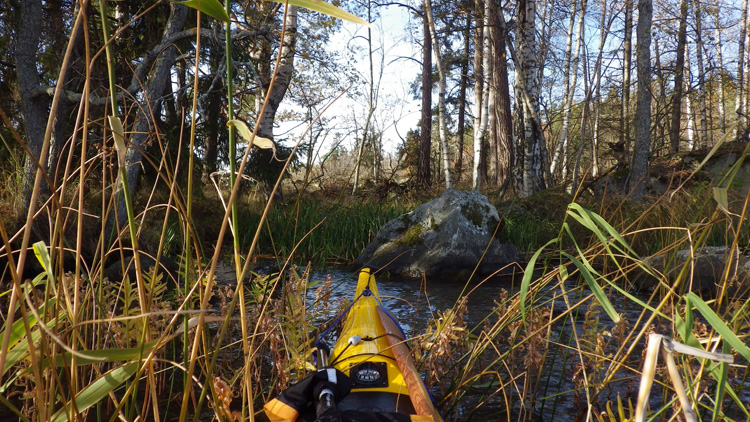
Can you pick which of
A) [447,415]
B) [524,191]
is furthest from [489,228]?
[447,415]

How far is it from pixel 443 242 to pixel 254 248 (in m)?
5.08

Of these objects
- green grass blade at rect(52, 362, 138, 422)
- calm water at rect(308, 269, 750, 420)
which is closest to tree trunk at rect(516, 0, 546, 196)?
calm water at rect(308, 269, 750, 420)

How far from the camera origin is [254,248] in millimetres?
1733

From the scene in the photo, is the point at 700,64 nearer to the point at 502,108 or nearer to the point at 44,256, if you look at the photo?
the point at 502,108

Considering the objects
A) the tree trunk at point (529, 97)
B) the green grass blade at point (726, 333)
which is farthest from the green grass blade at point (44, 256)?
the tree trunk at point (529, 97)

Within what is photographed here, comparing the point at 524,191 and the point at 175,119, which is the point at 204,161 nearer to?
the point at 175,119

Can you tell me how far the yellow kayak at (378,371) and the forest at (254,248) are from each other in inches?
6.7

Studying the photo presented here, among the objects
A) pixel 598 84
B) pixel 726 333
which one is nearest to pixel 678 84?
pixel 598 84

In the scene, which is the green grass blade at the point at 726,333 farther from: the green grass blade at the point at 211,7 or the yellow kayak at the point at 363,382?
the yellow kayak at the point at 363,382

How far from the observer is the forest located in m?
0.83

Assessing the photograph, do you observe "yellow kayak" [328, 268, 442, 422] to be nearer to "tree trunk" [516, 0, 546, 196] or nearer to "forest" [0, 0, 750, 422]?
"forest" [0, 0, 750, 422]

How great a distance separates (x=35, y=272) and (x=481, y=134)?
9.37 meters

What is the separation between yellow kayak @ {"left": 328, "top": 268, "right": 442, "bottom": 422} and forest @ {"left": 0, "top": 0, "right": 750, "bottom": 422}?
0.17 metres

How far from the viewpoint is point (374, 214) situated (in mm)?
8078
